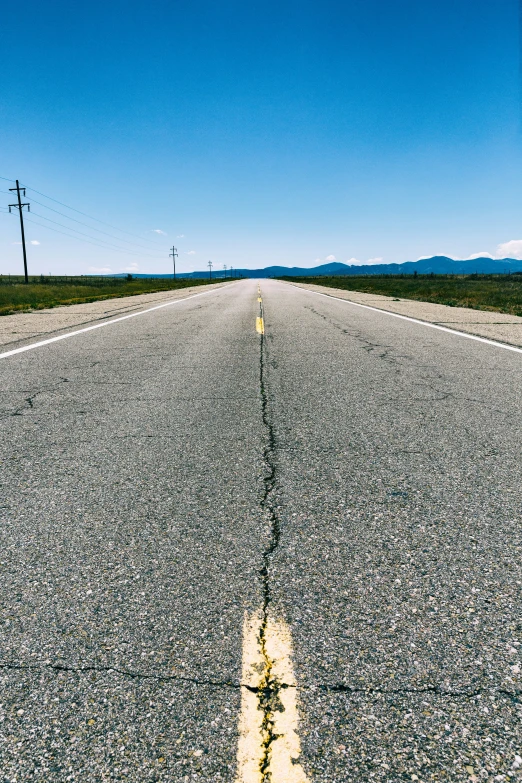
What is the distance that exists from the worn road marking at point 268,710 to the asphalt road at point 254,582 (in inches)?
1.0

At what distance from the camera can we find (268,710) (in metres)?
1.44

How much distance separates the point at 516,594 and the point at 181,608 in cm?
127

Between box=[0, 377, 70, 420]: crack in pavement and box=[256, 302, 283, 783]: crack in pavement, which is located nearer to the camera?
box=[256, 302, 283, 783]: crack in pavement

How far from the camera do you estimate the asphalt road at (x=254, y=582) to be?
4.44 feet

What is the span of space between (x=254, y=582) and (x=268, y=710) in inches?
23.3

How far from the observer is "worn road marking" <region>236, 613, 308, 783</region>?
1.28 m

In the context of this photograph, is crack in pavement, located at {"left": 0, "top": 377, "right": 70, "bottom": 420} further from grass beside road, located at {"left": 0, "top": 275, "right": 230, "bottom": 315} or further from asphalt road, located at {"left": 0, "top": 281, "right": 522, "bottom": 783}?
grass beside road, located at {"left": 0, "top": 275, "right": 230, "bottom": 315}

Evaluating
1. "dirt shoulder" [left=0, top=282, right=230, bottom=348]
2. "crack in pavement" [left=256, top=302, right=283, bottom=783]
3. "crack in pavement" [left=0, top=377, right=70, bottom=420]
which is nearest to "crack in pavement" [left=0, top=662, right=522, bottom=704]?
"crack in pavement" [left=256, top=302, right=283, bottom=783]

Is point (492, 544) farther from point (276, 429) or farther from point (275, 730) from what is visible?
point (276, 429)

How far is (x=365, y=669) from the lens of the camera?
62.2 inches

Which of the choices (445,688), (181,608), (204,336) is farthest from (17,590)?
(204,336)

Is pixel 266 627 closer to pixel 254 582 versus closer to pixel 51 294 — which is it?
pixel 254 582

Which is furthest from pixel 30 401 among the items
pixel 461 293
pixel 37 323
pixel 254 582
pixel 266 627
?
pixel 461 293

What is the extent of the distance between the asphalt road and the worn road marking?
0.03 metres
